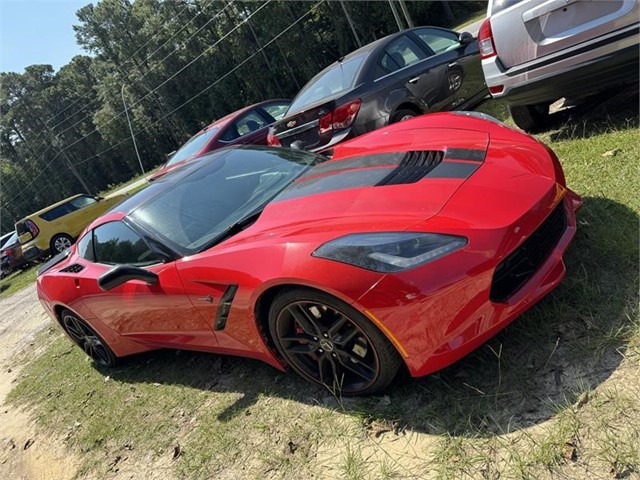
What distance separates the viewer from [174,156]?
28.7 feet

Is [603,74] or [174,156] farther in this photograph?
[174,156]

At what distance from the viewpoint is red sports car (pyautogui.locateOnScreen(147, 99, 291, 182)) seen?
8172 millimetres

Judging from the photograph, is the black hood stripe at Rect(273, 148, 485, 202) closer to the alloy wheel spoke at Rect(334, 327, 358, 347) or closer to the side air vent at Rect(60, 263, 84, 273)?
the alloy wheel spoke at Rect(334, 327, 358, 347)

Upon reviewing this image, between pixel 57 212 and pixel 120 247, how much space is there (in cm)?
1331

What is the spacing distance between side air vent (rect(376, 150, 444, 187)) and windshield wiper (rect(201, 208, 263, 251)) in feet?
2.67

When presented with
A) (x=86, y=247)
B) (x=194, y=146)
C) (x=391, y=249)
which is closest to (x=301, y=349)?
(x=391, y=249)

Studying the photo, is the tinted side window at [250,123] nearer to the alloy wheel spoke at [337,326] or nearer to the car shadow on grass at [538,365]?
the car shadow on grass at [538,365]

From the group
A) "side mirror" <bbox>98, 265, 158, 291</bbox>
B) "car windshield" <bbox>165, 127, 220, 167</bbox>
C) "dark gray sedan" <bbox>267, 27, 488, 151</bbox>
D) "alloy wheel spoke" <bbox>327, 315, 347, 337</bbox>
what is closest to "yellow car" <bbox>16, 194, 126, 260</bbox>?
"car windshield" <bbox>165, 127, 220, 167</bbox>

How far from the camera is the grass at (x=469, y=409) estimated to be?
6.49ft

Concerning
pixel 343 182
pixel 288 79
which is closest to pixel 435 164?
pixel 343 182

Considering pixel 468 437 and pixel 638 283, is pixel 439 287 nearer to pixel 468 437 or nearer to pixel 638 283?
pixel 468 437

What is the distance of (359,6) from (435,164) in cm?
4429

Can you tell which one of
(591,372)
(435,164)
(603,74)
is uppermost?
(435,164)

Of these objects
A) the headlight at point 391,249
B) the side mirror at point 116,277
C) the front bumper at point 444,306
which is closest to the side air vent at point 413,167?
the headlight at point 391,249
